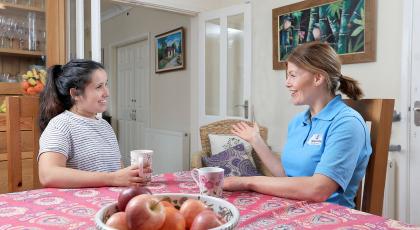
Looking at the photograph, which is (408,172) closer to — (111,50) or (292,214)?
(292,214)

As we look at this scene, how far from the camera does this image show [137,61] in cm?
512

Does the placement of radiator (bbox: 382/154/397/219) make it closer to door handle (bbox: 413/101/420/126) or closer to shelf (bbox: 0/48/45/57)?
door handle (bbox: 413/101/420/126)

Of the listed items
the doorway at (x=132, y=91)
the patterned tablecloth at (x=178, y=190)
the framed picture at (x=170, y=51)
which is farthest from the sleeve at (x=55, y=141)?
the doorway at (x=132, y=91)

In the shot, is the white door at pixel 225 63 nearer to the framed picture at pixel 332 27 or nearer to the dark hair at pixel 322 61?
the framed picture at pixel 332 27

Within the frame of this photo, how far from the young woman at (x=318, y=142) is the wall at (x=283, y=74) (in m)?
1.20

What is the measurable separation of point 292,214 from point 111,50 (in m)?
5.26

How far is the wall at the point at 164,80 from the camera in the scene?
4250 millimetres

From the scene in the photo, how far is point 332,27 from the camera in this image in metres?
2.64

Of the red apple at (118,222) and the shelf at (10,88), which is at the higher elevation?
the shelf at (10,88)

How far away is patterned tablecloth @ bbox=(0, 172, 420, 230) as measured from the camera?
0.81m

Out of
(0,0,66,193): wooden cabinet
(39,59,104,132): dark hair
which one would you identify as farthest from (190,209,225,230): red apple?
(0,0,66,193): wooden cabinet

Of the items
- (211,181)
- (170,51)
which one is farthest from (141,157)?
(170,51)

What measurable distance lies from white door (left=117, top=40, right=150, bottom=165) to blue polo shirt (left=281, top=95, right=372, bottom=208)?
3.85m

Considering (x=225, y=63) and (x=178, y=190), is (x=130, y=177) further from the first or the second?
(x=225, y=63)
